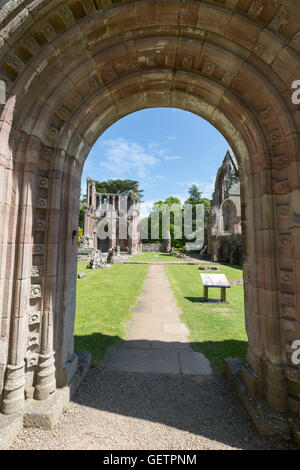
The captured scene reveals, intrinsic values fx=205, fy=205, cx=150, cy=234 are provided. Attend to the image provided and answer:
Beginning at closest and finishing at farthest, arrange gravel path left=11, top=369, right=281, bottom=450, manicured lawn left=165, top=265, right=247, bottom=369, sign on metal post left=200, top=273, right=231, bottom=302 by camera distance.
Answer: gravel path left=11, top=369, right=281, bottom=450
manicured lawn left=165, top=265, right=247, bottom=369
sign on metal post left=200, top=273, right=231, bottom=302

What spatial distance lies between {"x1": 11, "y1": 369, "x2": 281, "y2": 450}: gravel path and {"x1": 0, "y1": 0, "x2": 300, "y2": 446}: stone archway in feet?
1.39

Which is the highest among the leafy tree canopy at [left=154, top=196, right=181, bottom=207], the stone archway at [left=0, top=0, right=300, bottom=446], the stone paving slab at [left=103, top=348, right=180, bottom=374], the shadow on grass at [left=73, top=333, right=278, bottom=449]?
the leafy tree canopy at [left=154, top=196, right=181, bottom=207]

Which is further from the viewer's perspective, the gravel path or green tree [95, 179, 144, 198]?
green tree [95, 179, 144, 198]

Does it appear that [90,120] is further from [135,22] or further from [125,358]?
[125,358]

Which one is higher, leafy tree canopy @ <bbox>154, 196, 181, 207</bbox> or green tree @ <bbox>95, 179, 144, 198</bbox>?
green tree @ <bbox>95, 179, 144, 198</bbox>

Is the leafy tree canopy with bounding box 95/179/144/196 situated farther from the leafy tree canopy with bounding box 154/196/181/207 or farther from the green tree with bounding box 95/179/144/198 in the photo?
the leafy tree canopy with bounding box 154/196/181/207

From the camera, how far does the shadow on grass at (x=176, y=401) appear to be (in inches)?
103

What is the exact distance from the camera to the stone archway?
2600 millimetres

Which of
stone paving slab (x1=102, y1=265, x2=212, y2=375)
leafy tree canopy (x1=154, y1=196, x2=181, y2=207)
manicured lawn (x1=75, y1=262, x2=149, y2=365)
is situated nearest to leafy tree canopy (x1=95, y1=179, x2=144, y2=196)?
leafy tree canopy (x1=154, y1=196, x2=181, y2=207)

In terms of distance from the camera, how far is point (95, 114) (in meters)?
3.50

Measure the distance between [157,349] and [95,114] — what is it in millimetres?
4969

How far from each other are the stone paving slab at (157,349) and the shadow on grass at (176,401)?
206 millimetres

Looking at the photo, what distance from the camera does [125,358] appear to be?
4328 millimetres

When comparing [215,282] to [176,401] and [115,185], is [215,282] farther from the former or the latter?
[115,185]
